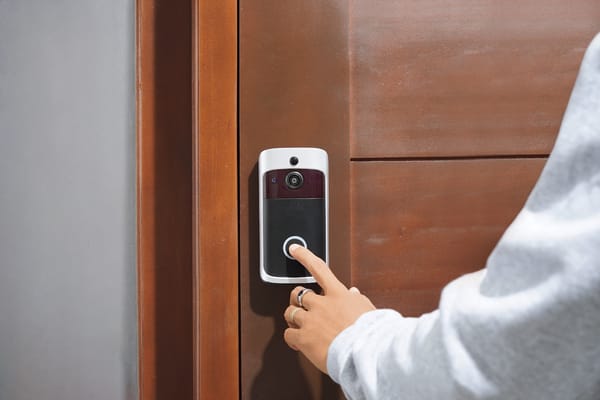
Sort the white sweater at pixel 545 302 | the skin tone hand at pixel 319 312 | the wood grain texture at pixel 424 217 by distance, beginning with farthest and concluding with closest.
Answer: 1. the wood grain texture at pixel 424 217
2. the skin tone hand at pixel 319 312
3. the white sweater at pixel 545 302

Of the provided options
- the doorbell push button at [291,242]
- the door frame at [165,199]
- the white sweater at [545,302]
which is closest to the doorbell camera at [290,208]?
the doorbell push button at [291,242]

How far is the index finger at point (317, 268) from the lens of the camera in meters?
0.46

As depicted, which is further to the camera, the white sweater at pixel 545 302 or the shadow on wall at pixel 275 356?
the shadow on wall at pixel 275 356

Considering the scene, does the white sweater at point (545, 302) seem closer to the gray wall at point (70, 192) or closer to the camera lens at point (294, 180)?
the camera lens at point (294, 180)

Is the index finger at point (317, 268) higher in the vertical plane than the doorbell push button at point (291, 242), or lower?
lower

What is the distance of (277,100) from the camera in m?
0.52

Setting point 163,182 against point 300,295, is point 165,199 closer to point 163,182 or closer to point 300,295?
point 163,182

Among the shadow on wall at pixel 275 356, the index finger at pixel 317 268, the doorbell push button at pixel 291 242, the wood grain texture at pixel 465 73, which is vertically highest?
the wood grain texture at pixel 465 73

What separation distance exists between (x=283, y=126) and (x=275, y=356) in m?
0.28

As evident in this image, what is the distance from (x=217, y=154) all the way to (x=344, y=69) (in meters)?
0.19

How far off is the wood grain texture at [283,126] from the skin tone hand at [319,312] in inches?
A: 1.9

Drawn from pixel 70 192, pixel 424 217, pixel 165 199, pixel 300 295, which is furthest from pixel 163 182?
Answer: pixel 424 217

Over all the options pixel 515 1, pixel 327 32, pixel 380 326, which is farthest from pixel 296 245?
pixel 515 1

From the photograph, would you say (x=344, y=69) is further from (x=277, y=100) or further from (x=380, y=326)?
(x=380, y=326)
